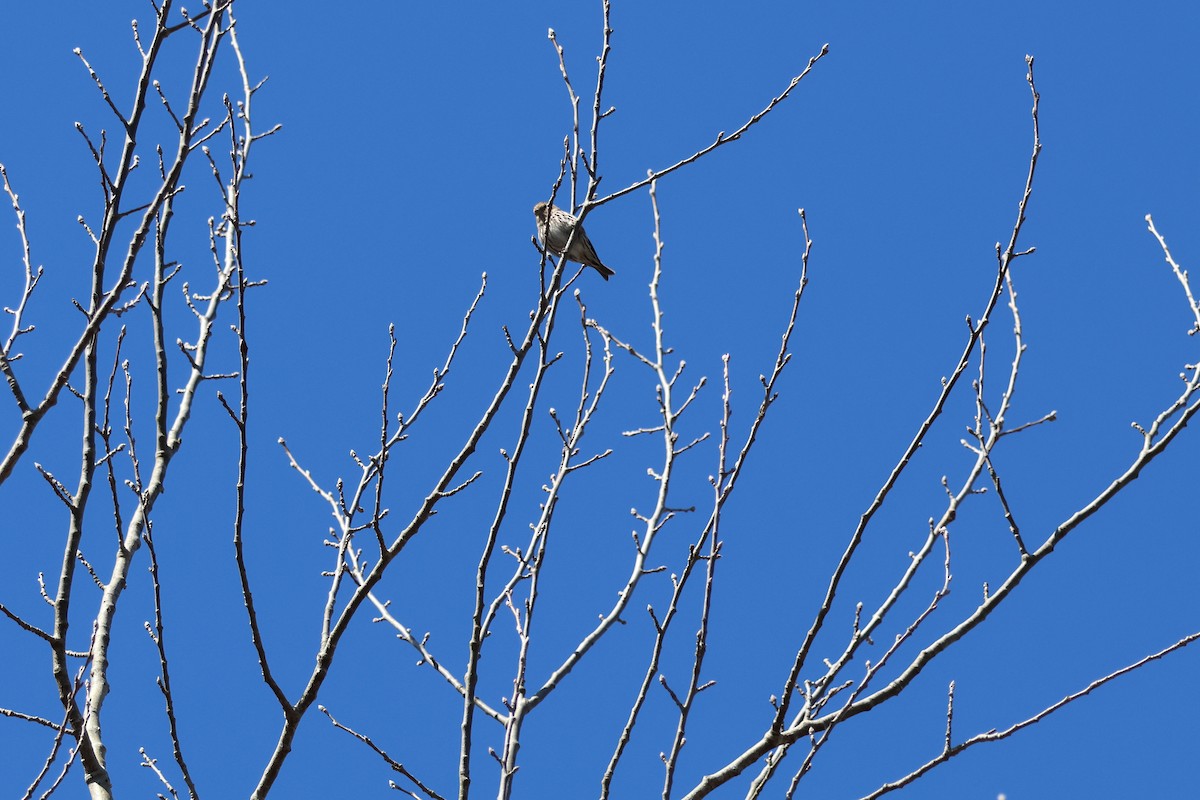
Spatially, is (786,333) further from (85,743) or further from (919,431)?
(85,743)

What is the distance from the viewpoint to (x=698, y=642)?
10.8ft

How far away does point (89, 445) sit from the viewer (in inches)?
133

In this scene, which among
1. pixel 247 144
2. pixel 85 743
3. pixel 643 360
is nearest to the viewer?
pixel 85 743

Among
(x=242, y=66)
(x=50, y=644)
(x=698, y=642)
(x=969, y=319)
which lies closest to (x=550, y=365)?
(x=698, y=642)

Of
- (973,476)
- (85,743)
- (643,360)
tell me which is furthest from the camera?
(643,360)

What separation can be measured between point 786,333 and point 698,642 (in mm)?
912

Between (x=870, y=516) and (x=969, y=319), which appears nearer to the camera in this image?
(x=870, y=516)

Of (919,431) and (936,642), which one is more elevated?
(919,431)

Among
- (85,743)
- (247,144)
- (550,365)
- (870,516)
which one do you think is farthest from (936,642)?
(247,144)

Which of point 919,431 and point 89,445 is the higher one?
point 89,445

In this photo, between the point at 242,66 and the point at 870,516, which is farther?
the point at 242,66

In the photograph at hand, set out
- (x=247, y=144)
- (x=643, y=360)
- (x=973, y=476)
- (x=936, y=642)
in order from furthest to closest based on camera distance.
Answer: (x=643, y=360) → (x=247, y=144) → (x=973, y=476) → (x=936, y=642)

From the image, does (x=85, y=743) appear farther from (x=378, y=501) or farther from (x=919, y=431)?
(x=919, y=431)

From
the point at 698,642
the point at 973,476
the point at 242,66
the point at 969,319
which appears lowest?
the point at 698,642
